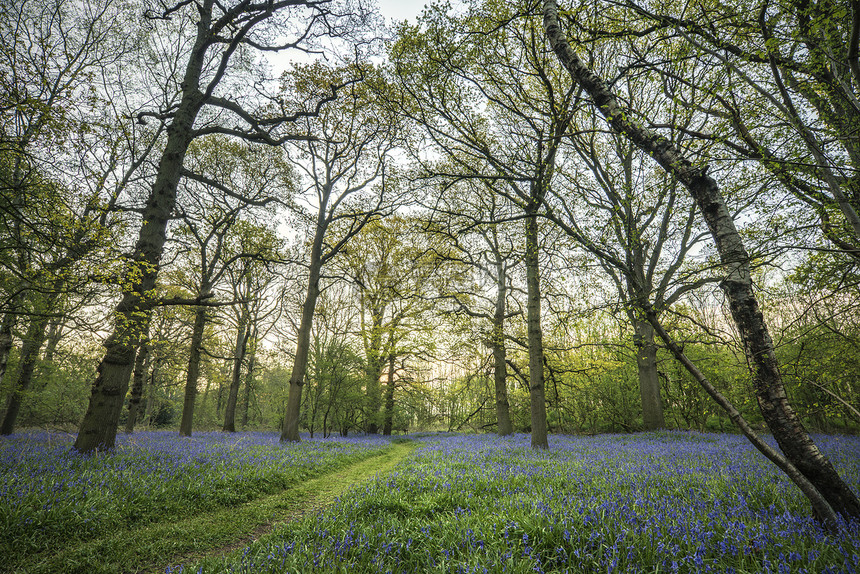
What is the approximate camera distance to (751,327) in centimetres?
349

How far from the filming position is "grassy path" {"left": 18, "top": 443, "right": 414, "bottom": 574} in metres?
3.44

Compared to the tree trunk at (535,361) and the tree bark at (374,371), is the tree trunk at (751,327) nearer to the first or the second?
the tree trunk at (535,361)

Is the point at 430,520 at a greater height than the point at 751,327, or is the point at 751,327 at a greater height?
the point at 751,327

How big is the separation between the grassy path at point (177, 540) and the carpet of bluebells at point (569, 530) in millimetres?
635

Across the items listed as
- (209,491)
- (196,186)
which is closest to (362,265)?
(196,186)

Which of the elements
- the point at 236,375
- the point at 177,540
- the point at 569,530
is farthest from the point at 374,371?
the point at 569,530

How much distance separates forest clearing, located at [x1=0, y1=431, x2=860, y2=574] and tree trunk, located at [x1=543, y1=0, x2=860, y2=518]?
446 mm

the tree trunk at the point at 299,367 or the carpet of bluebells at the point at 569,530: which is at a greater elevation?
the tree trunk at the point at 299,367

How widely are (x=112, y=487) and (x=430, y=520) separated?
515 centimetres

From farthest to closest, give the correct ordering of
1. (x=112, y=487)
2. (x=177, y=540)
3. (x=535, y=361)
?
(x=535, y=361), (x=112, y=487), (x=177, y=540)

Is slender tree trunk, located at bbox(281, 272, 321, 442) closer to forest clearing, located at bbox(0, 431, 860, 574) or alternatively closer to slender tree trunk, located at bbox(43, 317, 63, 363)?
forest clearing, located at bbox(0, 431, 860, 574)

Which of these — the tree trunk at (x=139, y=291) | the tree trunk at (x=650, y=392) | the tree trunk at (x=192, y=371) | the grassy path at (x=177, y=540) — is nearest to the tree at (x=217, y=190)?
the tree trunk at (x=192, y=371)

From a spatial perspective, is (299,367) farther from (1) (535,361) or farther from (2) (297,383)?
(1) (535,361)

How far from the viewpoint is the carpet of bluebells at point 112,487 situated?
384 centimetres
